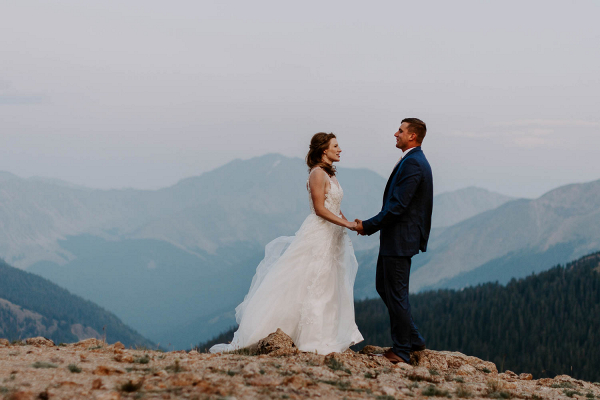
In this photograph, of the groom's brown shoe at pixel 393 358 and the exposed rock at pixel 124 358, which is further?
the groom's brown shoe at pixel 393 358

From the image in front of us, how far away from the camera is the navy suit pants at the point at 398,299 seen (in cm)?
941

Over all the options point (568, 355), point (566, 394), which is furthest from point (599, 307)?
point (566, 394)

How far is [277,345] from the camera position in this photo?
9.66m

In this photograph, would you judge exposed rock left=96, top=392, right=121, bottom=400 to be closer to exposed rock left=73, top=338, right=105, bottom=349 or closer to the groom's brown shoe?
exposed rock left=73, top=338, right=105, bottom=349

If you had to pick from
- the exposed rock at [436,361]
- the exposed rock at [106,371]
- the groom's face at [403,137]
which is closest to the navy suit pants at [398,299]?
the exposed rock at [436,361]

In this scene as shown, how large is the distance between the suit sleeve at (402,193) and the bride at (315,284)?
0.82 meters

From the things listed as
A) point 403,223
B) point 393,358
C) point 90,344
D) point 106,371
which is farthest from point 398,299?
point 90,344

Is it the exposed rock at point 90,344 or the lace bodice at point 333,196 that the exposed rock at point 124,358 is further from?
the lace bodice at point 333,196

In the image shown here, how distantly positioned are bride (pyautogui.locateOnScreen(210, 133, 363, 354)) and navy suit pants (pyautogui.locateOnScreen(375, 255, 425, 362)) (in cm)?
91

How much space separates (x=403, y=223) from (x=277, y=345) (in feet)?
9.41

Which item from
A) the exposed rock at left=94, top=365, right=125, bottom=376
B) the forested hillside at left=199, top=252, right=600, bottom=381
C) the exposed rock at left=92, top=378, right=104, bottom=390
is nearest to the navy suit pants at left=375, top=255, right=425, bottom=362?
the exposed rock at left=94, top=365, right=125, bottom=376

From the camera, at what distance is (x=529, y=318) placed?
142250mm

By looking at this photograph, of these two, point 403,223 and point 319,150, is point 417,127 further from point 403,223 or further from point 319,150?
point 319,150

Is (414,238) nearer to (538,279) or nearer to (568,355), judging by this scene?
(568,355)
